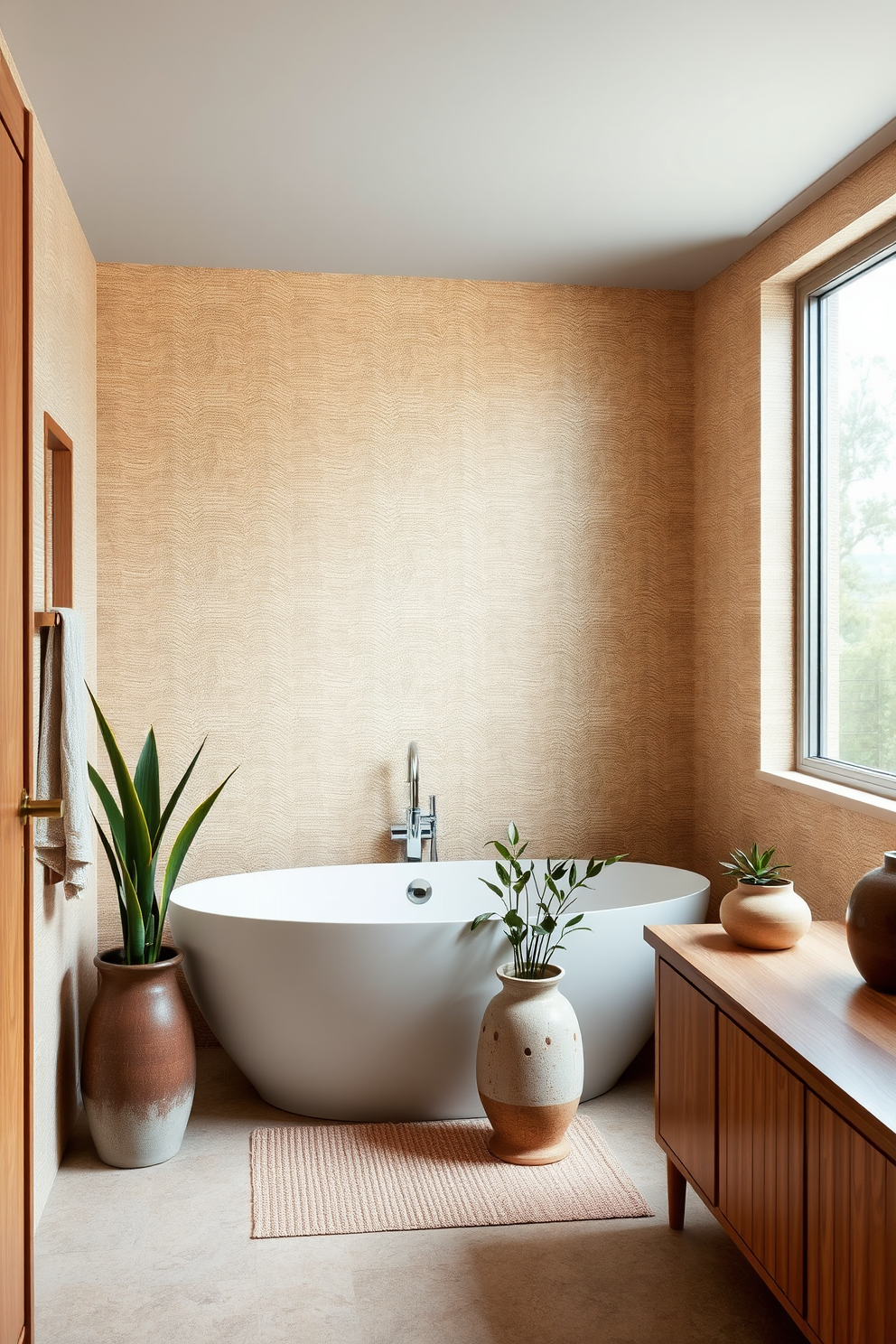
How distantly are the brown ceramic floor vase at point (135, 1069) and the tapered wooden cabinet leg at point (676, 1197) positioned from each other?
1276 mm

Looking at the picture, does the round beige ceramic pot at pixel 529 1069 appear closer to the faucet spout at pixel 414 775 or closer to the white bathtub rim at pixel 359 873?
the white bathtub rim at pixel 359 873

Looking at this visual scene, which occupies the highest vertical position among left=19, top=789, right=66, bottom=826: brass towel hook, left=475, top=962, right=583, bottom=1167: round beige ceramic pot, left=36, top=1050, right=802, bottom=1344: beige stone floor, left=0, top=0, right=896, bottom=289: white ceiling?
left=0, top=0, right=896, bottom=289: white ceiling

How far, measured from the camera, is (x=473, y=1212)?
258 centimetres

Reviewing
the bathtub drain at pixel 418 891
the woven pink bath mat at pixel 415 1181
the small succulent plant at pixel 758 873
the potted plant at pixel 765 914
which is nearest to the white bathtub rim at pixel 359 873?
the bathtub drain at pixel 418 891

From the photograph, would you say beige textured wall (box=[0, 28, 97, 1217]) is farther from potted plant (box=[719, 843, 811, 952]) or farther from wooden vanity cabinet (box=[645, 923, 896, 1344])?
potted plant (box=[719, 843, 811, 952])

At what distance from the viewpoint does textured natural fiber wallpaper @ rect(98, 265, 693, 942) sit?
144 inches

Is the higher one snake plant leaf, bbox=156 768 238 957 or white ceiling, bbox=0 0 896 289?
white ceiling, bbox=0 0 896 289

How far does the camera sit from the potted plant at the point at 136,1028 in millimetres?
2822

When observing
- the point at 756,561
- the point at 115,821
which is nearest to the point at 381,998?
the point at 115,821

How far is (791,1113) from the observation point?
5.87ft

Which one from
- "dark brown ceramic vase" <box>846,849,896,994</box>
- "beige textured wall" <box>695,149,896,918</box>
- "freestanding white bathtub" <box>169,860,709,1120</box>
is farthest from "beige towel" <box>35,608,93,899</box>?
"beige textured wall" <box>695,149,896,918</box>

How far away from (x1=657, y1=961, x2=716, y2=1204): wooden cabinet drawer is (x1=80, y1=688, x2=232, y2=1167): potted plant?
4.10 ft

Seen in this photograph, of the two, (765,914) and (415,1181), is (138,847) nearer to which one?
(415,1181)

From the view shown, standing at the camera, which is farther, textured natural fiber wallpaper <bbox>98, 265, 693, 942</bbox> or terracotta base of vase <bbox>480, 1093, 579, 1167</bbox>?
textured natural fiber wallpaper <bbox>98, 265, 693, 942</bbox>
